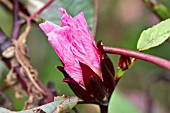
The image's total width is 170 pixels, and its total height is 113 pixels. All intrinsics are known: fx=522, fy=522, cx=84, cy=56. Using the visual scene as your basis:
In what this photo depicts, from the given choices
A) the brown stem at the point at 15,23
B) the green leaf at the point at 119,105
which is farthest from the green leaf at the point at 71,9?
the green leaf at the point at 119,105

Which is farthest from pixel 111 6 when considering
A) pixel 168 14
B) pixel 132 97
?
pixel 168 14

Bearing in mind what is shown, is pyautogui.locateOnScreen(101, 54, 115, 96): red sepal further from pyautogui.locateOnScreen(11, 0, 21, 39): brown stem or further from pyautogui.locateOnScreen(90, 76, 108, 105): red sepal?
pyautogui.locateOnScreen(11, 0, 21, 39): brown stem

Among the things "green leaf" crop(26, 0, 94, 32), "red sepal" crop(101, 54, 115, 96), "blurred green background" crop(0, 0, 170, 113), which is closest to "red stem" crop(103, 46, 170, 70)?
"red sepal" crop(101, 54, 115, 96)

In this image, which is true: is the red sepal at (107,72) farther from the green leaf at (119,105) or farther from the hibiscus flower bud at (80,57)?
Result: the green leaf at (119,105)

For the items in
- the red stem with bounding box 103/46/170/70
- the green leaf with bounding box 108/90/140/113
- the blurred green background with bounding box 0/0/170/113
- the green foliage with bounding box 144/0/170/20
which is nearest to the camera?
the red stem with bounding box 103/46/170/70

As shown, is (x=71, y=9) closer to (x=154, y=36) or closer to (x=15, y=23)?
(x=15, y=23)

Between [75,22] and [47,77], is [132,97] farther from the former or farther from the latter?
[75,22]
